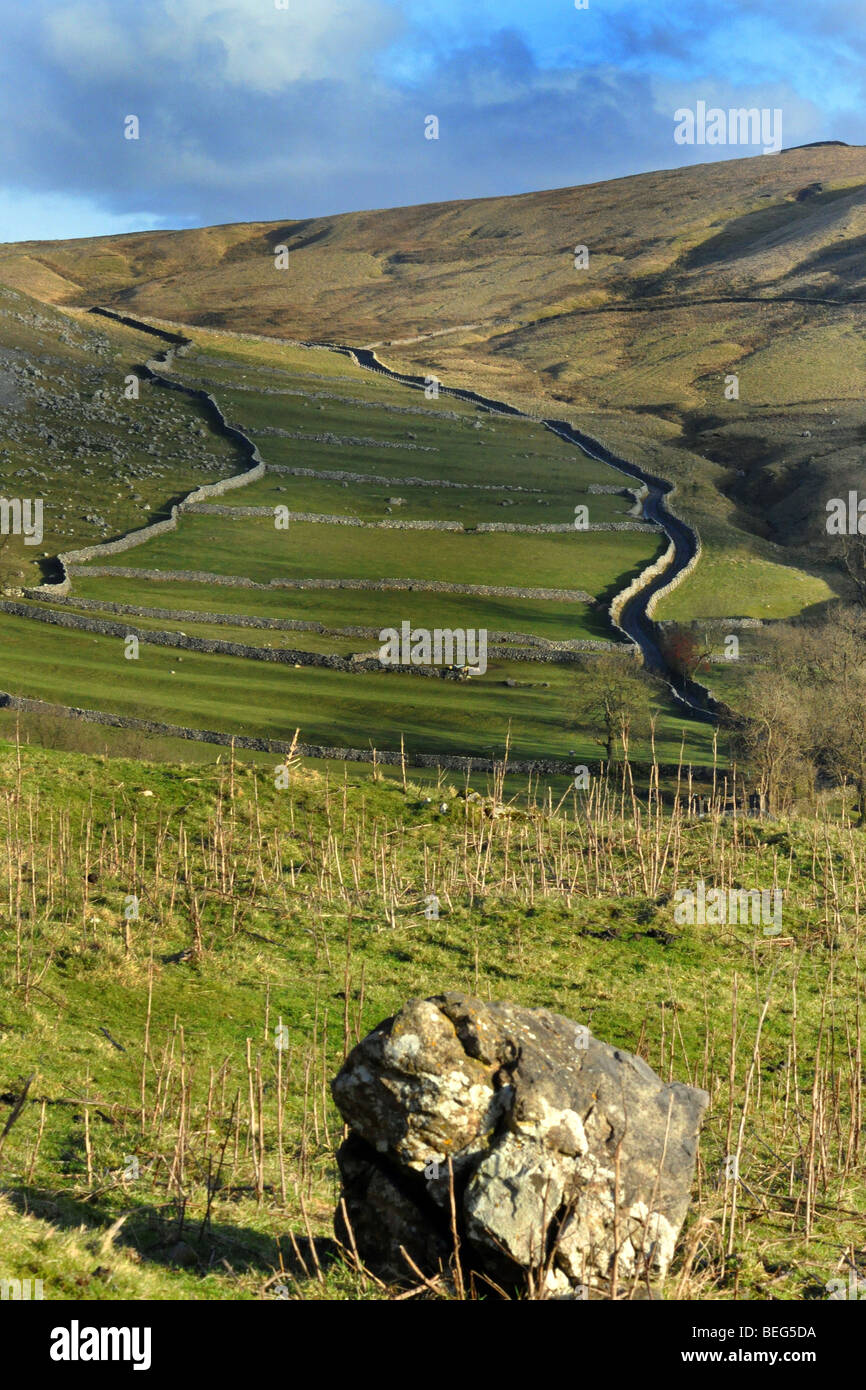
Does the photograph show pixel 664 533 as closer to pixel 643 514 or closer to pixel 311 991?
→ pixel 643 514

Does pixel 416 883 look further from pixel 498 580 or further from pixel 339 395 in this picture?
pixel 339 395

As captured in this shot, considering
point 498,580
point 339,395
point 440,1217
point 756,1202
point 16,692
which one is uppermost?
point 339,395

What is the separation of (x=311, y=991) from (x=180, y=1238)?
28.1ft

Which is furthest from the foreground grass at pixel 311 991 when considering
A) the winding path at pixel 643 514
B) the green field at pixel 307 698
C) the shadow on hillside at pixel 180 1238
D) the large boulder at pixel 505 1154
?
the winding path at pixel 643 514

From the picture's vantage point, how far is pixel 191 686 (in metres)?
58.8

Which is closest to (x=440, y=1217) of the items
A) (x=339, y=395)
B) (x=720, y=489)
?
(x=720, y=489)

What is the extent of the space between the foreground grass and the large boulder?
517mm

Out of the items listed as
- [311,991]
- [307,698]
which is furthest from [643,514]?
[311,991]

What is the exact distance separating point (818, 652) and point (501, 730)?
18.0 m

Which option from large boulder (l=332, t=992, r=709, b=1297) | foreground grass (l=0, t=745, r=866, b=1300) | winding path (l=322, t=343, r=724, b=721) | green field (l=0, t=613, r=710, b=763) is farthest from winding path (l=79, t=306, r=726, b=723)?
large boulder (l=332, t=992, r=709, b=1297)

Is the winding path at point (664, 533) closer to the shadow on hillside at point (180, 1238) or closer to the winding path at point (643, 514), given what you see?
the winding path at point (643, 514)

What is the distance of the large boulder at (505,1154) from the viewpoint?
367 inches

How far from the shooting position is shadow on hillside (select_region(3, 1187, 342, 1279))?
10.2 m

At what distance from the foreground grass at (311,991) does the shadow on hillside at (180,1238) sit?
35 millimetres
